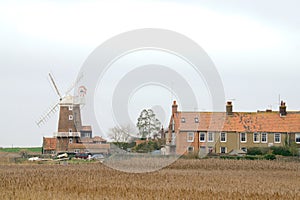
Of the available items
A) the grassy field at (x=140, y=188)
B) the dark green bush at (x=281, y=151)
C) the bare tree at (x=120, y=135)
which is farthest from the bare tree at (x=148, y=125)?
the grassy field at (x=140, y=188)

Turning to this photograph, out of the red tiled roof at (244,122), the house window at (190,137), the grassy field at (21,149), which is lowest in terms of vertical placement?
the grassy field at (21,149)

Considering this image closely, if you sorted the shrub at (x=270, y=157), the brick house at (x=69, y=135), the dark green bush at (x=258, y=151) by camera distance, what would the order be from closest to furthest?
the shrub at (x=270, y=157) < the dark green bush at (x=258, y=151) < the brick house at (x=69, y=135)

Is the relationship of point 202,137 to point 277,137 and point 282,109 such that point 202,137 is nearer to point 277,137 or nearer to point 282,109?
point 277,137

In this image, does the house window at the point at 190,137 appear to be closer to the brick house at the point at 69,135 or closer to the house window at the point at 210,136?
the house window at the point at 210,136

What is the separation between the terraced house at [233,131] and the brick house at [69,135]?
40.5 feet

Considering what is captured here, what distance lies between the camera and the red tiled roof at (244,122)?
80500mm

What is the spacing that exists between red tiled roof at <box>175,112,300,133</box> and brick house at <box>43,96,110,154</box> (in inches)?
525

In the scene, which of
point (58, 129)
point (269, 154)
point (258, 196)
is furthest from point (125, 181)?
point (58, 129)

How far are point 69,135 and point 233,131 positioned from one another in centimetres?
2158

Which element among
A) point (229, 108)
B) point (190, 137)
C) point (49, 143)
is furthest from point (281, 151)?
point (49, 143)

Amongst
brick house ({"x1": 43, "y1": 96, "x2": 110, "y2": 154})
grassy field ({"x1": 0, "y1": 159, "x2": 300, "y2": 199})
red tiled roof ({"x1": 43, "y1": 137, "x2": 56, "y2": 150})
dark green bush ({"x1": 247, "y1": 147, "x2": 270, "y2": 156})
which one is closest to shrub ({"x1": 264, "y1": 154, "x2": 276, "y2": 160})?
dark green bush ({"x1": 247, "y1": 147, "x2": 270, "y2": 156})

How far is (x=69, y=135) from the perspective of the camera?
87.1 metres

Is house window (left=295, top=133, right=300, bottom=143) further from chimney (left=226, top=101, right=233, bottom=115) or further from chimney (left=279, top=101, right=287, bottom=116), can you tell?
chimney (left=226, top=101, right=233, bottom=115)

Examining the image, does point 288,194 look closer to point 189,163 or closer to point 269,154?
point 189,163
